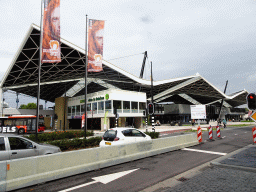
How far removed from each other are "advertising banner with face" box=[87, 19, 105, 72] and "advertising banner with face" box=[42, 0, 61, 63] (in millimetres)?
3289

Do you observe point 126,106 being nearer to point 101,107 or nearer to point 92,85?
point 101,107

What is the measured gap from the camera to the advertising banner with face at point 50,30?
14781mm

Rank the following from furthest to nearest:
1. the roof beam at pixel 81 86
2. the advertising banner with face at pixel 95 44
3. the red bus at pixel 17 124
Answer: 1. the roof beam at pixel 81 86
2. the red bus at pixel 17 124
3. the advertising banner with face at pixel 95 44

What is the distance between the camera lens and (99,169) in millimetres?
7289

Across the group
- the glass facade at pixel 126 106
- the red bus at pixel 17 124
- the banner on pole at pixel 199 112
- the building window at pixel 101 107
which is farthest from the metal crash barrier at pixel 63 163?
the building window at pixel 101 107

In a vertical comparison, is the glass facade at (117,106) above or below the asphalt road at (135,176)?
above

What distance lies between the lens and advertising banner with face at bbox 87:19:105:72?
1767 cm

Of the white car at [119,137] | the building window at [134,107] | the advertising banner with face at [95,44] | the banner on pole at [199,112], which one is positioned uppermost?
the advertising banner with face at [95,44]

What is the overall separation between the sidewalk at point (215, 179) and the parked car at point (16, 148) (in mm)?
4908

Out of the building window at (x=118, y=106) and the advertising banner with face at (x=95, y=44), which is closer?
the advertising banner with face at (x=95, y=44)

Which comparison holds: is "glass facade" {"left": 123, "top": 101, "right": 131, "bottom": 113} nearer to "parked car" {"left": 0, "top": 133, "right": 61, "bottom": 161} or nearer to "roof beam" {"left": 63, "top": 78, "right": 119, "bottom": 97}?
"roof beam" {"left": 63, "top": 78, "right": 119, "bottom": 97}

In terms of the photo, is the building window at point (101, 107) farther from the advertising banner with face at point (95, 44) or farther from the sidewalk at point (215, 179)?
the sidewalk at point (215, 179)

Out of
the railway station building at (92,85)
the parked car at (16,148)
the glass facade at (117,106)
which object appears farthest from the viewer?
the glass facade at (117,106)

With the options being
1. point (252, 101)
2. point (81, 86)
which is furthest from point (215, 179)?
point (81, 86)
